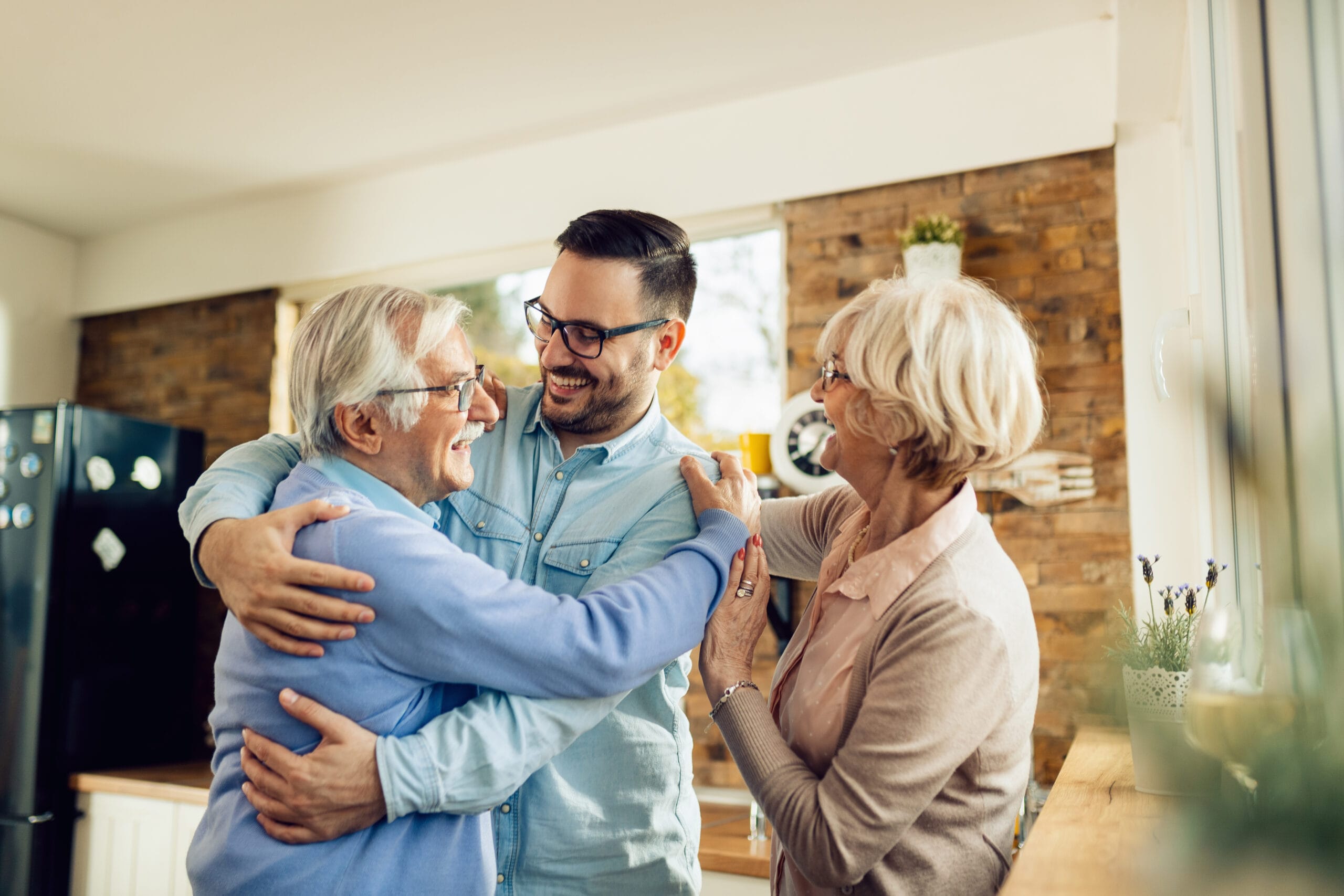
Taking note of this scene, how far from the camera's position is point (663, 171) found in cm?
359

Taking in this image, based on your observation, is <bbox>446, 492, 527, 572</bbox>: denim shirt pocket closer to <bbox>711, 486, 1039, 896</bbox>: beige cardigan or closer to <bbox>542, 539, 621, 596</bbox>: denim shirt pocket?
<bbox>542, 539, 621, 596</bbox>: denim shirt pocket

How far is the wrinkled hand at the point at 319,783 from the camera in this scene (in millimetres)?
1047

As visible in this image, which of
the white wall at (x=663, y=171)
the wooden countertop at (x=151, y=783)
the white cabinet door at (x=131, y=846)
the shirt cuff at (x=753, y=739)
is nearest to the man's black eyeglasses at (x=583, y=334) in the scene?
the shirt cuff at (x=753, y=739)

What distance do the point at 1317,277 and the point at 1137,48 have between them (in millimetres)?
1943

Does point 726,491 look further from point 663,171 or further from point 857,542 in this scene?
point 663,171

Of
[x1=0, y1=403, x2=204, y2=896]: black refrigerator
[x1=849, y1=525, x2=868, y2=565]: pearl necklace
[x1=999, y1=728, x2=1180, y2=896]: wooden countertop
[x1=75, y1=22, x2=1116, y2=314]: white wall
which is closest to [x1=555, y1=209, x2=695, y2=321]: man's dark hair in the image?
[x1=849, y1=525, x2=868, y2=565]: pearl necklace

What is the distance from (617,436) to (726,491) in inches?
9.5

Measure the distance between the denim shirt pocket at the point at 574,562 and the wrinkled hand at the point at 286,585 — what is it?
12.9 inches

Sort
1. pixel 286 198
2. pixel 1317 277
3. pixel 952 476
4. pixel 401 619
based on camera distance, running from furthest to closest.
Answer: pixel 286 198
pixel 952 476
pixel 401 619
pixel 1317 277

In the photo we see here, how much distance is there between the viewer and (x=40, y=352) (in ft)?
15.5

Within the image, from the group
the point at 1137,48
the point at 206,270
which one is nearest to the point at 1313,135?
the point at 1137,48

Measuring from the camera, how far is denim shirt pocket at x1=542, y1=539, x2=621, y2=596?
134cm

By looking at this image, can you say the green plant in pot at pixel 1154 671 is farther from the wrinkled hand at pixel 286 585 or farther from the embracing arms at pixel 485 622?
the wrinkled hand at pixel 286 585

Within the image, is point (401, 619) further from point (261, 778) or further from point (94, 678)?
point (94, 678)
